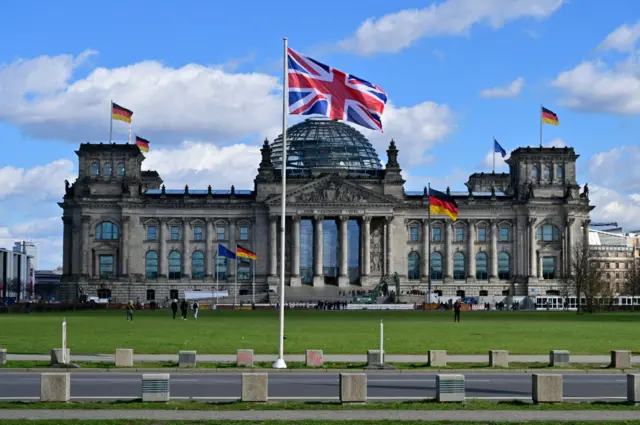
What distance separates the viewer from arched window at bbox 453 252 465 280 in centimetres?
19400

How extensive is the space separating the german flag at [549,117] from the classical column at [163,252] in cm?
6358

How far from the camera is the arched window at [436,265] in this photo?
19312cm

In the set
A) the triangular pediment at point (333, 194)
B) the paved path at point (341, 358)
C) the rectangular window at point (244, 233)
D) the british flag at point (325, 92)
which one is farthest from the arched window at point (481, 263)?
the british flag at point (325, 92)

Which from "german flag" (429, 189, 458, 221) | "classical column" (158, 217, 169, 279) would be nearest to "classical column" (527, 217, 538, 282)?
"german flag" (429, 189, 458, 221)

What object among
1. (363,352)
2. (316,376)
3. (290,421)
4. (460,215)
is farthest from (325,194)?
(290,421)

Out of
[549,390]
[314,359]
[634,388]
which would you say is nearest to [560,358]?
[314,359]

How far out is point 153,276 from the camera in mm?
191375

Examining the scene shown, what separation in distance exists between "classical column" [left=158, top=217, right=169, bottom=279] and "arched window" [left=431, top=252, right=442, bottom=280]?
145 feet

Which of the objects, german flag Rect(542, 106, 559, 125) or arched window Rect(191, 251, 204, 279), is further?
A: arched window Rect(191, 251, 204, 279)

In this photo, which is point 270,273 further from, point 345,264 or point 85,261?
point 85,261

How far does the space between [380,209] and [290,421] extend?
159000 mm

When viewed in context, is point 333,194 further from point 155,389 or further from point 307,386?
point 155,389

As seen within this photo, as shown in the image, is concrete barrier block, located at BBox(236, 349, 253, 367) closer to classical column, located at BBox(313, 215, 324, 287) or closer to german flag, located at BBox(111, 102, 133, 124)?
german flag, located at BBox(111, 102, 133, 124)

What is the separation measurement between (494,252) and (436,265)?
32.4ft
